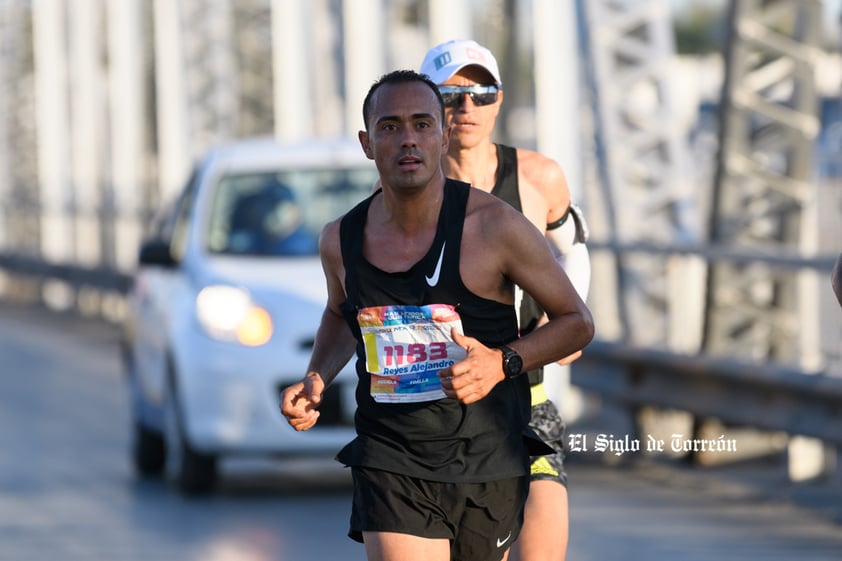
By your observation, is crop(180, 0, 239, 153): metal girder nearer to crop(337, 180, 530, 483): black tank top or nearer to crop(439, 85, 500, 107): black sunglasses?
crop(439, 85, 500, 107): black sunglasses

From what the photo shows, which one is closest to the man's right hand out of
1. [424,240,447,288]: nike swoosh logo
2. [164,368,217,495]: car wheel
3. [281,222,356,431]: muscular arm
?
[281,222,356,431]: muscular arm

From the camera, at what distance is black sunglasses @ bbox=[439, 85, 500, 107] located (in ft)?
20.8

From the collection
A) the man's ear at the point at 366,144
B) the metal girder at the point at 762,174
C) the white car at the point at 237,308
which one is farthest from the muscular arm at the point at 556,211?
the metal girder at the point at 762,174

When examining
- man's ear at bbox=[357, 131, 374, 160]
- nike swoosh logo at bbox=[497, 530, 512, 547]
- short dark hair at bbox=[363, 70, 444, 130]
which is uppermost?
short dark hair at bbox=[363, 70, 444, 130]

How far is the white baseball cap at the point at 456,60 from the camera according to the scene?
6293mm

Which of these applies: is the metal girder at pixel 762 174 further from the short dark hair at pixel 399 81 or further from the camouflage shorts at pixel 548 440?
the short dark hair at pixel 399 81

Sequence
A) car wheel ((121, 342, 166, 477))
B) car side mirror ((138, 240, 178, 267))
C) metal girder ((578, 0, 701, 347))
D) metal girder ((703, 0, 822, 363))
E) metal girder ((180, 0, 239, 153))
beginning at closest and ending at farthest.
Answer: car side mirror ((138, 240, 178, 267)) → metal girder ((703, 0, 822, 363)) → car wheel ((121, 342, 166, 477)) → metal girder ((578, 0, 701, 347)) → metal girder ((180, 0, 239, 153))

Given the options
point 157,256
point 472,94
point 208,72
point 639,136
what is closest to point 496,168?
point 472,94

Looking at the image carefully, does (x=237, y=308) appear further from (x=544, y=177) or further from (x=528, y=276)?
(x=528, y=276)

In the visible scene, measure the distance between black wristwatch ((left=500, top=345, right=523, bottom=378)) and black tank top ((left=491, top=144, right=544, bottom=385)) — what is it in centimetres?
105

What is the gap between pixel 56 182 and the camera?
40719 mm

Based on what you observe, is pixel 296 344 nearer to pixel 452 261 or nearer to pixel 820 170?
pixel 820 170

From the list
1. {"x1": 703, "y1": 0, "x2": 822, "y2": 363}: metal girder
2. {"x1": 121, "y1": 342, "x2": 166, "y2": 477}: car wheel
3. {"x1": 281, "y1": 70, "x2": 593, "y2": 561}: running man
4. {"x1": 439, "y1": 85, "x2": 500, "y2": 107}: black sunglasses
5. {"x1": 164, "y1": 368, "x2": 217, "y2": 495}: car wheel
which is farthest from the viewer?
{"x1": 121, "y1": 342, "x2": 166, "y2": 477}: car wheel

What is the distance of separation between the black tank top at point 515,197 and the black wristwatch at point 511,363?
3.46 feet
